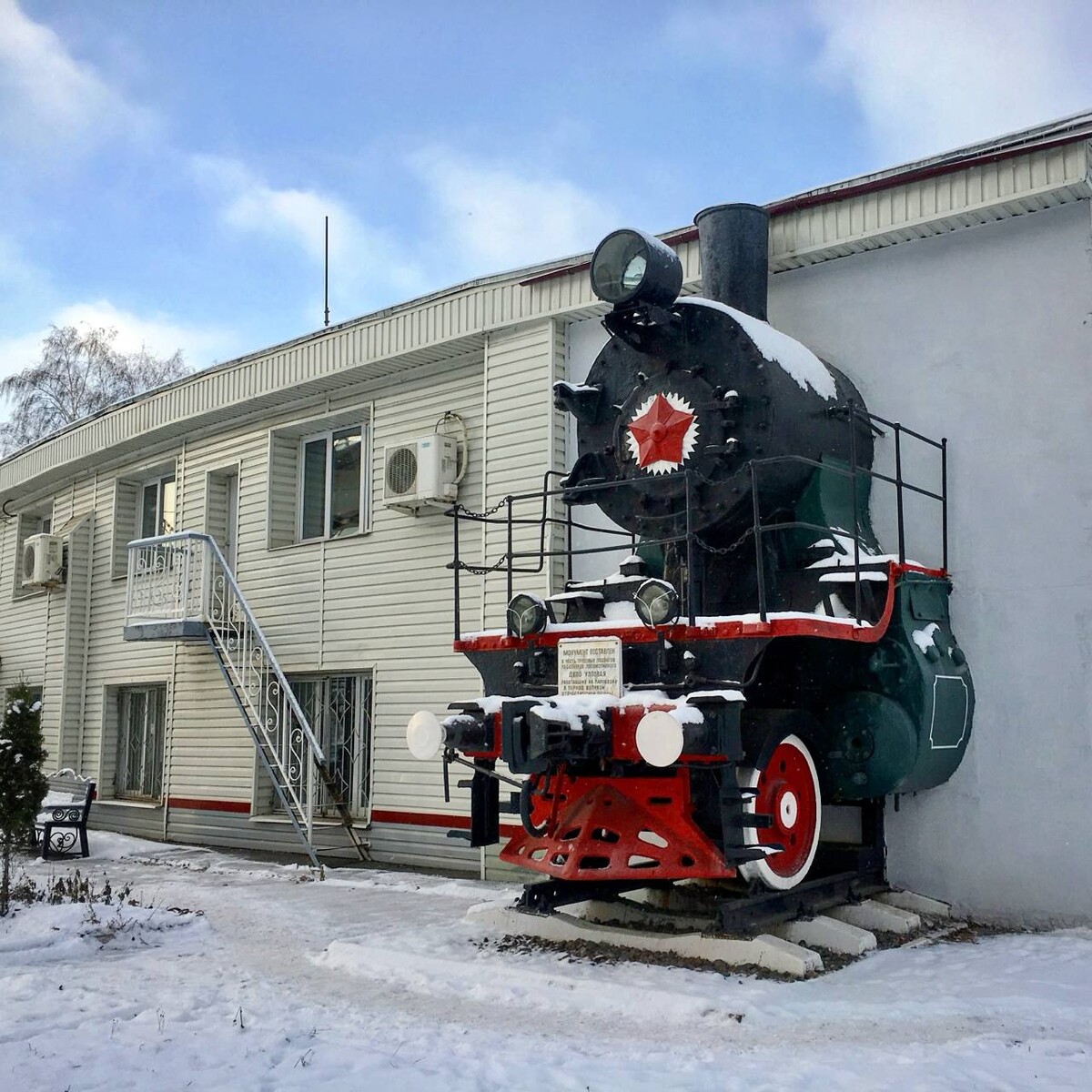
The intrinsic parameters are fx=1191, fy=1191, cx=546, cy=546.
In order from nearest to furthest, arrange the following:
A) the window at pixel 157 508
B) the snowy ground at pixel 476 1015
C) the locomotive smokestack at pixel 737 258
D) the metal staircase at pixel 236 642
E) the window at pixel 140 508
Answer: the snowy ground at pixel 476 1015 < the locomotive smokestack at pixel 737 258 < the metal staircase at pixel 236 642 < the window at pixel 157 508 < the window at pixel 140 508

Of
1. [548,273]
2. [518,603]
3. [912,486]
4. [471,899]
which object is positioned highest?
[548,273]

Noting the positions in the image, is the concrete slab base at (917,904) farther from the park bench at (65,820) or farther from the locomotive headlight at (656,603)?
the park bench at (65,820)

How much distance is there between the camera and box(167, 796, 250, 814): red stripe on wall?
12.3 meters

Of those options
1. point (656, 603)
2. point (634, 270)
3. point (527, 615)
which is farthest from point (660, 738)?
point (634, 270)

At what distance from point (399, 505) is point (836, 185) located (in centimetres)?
466

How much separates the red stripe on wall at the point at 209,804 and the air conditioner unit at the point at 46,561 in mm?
4130

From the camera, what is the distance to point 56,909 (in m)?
7.37

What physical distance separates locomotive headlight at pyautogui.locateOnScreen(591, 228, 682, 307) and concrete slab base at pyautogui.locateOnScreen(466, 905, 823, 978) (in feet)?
11.9

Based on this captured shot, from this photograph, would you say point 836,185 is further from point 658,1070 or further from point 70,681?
point 70,681

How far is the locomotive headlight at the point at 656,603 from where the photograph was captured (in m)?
A: 6.30

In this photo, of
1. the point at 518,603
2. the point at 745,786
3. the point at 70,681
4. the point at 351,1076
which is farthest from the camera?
the point at 70,681

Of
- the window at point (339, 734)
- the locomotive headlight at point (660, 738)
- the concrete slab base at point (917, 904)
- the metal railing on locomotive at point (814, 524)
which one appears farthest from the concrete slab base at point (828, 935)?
the window at point (339, 734)

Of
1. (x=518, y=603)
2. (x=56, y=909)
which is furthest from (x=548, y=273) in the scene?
(x=56, y=909)

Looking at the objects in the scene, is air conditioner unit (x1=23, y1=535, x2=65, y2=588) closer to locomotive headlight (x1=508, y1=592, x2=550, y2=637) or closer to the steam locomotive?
the steam locomotive
